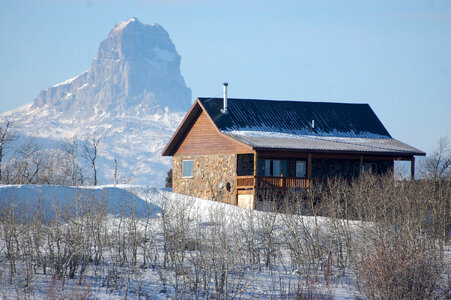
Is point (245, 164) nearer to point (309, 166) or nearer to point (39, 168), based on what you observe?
point (309, 166)

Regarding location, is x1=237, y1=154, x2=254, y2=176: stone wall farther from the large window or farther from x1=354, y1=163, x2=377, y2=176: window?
x1=354, y1=163, x2=377, y2=176: window

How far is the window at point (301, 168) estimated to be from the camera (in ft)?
124

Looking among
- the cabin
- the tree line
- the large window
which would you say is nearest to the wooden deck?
the cabin

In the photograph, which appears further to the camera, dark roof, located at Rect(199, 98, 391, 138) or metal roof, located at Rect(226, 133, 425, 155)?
dark roof, located at Rect(199, 98, 391, 138)

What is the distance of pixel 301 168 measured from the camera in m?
38.0

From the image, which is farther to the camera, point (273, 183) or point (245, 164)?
point (245, 164)

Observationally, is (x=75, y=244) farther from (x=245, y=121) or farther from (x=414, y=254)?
(x=245, y=121)

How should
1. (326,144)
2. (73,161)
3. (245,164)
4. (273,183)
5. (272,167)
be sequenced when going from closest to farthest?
(273,183), (326,144), (245,164), (272,167), (73,161)

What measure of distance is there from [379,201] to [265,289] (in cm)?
748

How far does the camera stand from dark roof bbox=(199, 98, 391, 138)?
125 feet

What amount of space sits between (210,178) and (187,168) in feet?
7.80

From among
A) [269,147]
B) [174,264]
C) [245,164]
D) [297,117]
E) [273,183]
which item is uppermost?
[297,117]

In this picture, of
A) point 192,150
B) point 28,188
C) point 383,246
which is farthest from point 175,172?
point 383,246

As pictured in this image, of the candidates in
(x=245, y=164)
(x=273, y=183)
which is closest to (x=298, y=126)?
(x=245, y=164)
